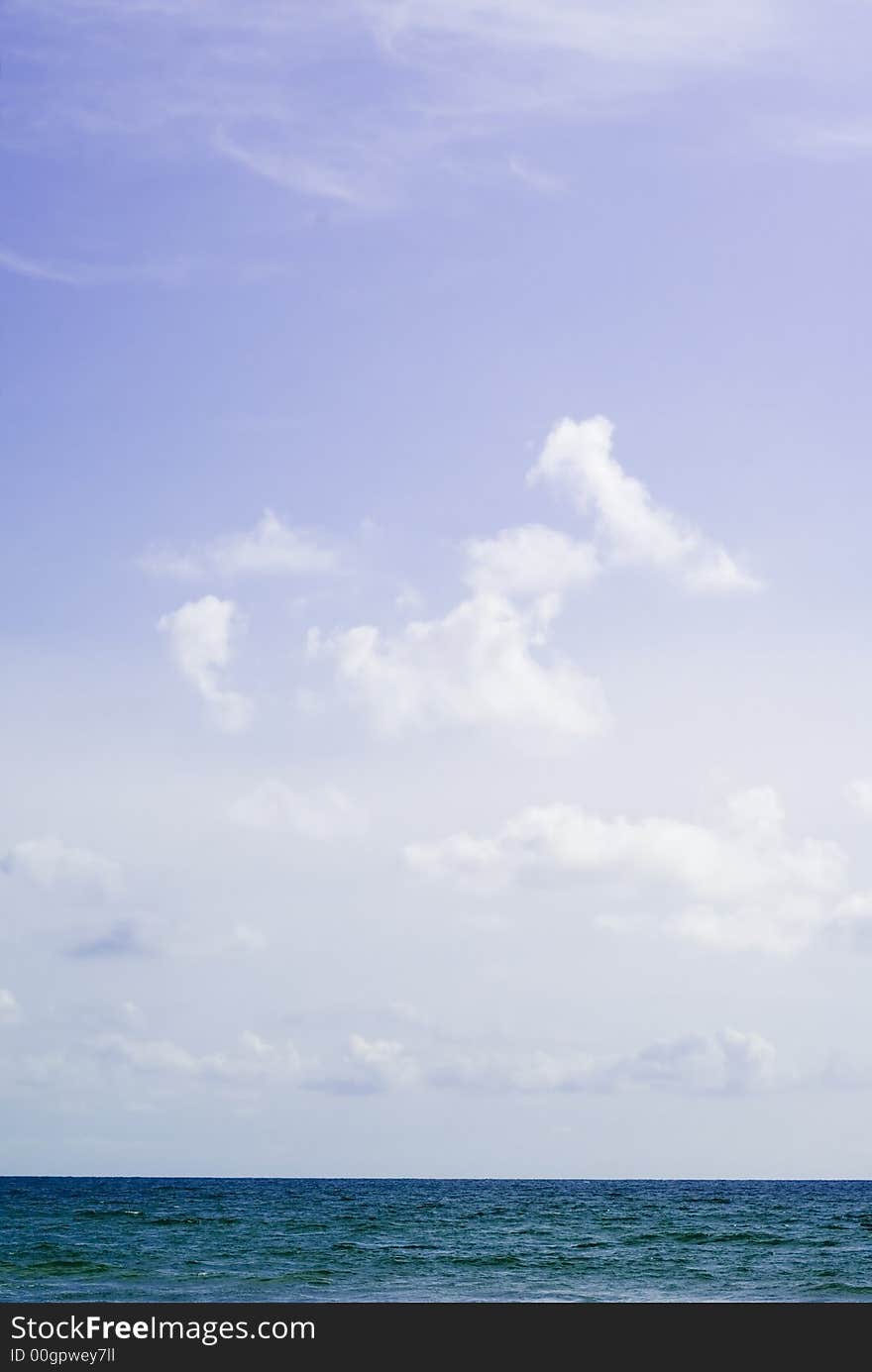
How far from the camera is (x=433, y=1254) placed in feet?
161

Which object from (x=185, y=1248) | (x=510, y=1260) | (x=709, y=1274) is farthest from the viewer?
(x=185, y=1248)

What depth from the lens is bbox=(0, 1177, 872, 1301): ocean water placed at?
37344mm

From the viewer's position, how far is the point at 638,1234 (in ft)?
199

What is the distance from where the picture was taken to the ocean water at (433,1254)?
37344mm
